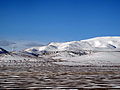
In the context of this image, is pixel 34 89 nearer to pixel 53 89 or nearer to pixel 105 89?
pixel 53 89

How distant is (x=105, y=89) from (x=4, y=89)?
597 cm

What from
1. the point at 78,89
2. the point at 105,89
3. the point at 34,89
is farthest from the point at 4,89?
the point at 105,89

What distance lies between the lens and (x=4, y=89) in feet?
49.3

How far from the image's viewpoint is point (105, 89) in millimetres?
15406

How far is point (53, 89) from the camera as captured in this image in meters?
15.1

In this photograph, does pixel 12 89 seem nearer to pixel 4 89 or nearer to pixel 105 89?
pixel 4 89

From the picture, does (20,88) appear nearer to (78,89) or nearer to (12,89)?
(12,89)

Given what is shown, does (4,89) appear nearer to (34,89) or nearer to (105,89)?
(34,89)

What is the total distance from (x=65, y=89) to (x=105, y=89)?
241 cm

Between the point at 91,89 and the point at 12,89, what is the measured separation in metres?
4.70

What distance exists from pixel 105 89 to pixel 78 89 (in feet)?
5.30

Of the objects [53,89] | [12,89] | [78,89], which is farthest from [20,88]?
[78,89]

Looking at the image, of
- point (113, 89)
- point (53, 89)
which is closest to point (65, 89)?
point (53, 89)

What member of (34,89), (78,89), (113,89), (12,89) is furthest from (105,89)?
(12,89)
